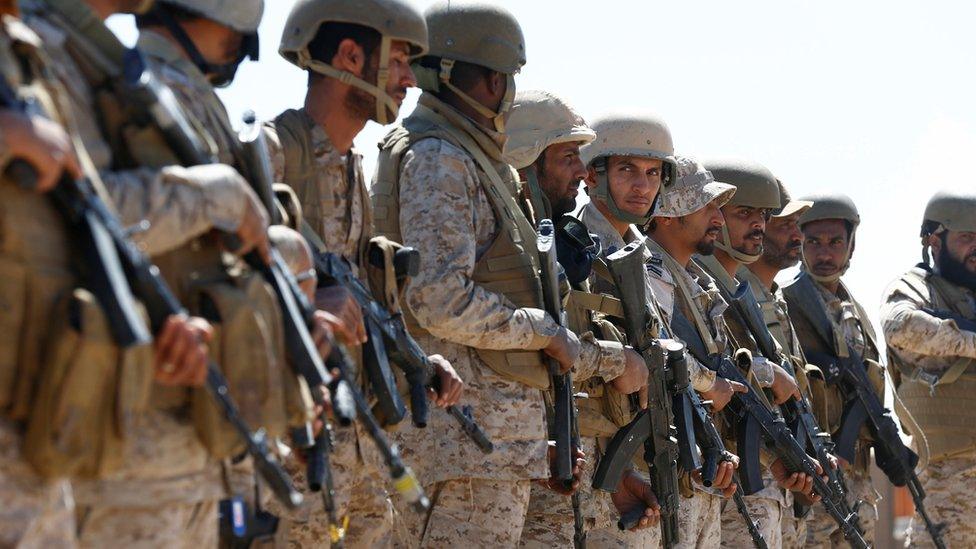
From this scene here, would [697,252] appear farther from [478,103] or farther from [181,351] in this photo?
[181,351]

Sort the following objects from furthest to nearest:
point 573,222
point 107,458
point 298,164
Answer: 1. point 573,222
2. point 298,164
3. point 107,458

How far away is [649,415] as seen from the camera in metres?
7.72

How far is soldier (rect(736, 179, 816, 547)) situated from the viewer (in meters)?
10.0

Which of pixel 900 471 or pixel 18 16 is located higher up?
pixel 18 16

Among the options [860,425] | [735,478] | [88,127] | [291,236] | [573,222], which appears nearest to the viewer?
[88,127]

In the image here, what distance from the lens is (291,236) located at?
4.38m

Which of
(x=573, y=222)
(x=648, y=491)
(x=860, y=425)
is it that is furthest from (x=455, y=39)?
(x=860, y=425)

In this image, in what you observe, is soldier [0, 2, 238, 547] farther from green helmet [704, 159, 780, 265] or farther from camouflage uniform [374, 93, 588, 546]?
green helmet [704, 159, 780, 265]

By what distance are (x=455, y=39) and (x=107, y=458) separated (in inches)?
142

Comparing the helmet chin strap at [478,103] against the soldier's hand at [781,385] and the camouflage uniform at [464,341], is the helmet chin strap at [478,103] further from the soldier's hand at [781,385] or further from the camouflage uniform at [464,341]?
the soldier's hand at [781,385]

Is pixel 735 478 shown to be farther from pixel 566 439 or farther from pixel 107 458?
pixel 107 458

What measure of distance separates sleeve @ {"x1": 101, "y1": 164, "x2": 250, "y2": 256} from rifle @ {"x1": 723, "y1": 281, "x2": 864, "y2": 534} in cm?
597

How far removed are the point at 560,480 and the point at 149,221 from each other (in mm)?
3281

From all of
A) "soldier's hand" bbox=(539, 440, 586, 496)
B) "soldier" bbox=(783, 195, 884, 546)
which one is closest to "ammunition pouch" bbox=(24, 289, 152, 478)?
"soldier's hand" bbox=(539, 440, 586, 496)
